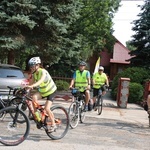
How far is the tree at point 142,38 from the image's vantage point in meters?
26.0

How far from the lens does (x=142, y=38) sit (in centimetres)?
2667

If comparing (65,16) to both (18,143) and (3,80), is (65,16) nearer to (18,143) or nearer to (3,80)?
(3,80)

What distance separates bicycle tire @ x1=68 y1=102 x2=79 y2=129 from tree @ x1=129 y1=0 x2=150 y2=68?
58.0 feet

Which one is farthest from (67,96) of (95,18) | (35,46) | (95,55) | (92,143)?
(95,55)

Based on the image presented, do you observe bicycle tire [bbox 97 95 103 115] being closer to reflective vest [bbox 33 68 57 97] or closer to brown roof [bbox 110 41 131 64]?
reflective vest [bbox 33 68 57 97]

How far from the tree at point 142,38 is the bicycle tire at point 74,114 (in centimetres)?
1766

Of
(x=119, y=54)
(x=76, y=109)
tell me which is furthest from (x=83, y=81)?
(x=119, y=54)

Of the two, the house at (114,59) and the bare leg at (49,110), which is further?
the house at (114,59)

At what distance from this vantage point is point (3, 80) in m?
10.5

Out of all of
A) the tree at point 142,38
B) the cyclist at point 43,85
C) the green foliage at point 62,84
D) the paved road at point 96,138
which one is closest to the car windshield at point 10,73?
the paved road at point 96,138

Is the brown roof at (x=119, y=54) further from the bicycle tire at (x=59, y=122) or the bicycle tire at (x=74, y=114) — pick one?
the bicycle tire at (x=59, y=122)

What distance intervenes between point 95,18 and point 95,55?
38.5 feet

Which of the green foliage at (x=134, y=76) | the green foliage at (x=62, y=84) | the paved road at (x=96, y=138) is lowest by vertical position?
the paved road at (x=96, y=138)

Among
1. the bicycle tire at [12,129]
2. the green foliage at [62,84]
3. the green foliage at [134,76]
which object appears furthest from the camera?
the green foliage at [62,84]
